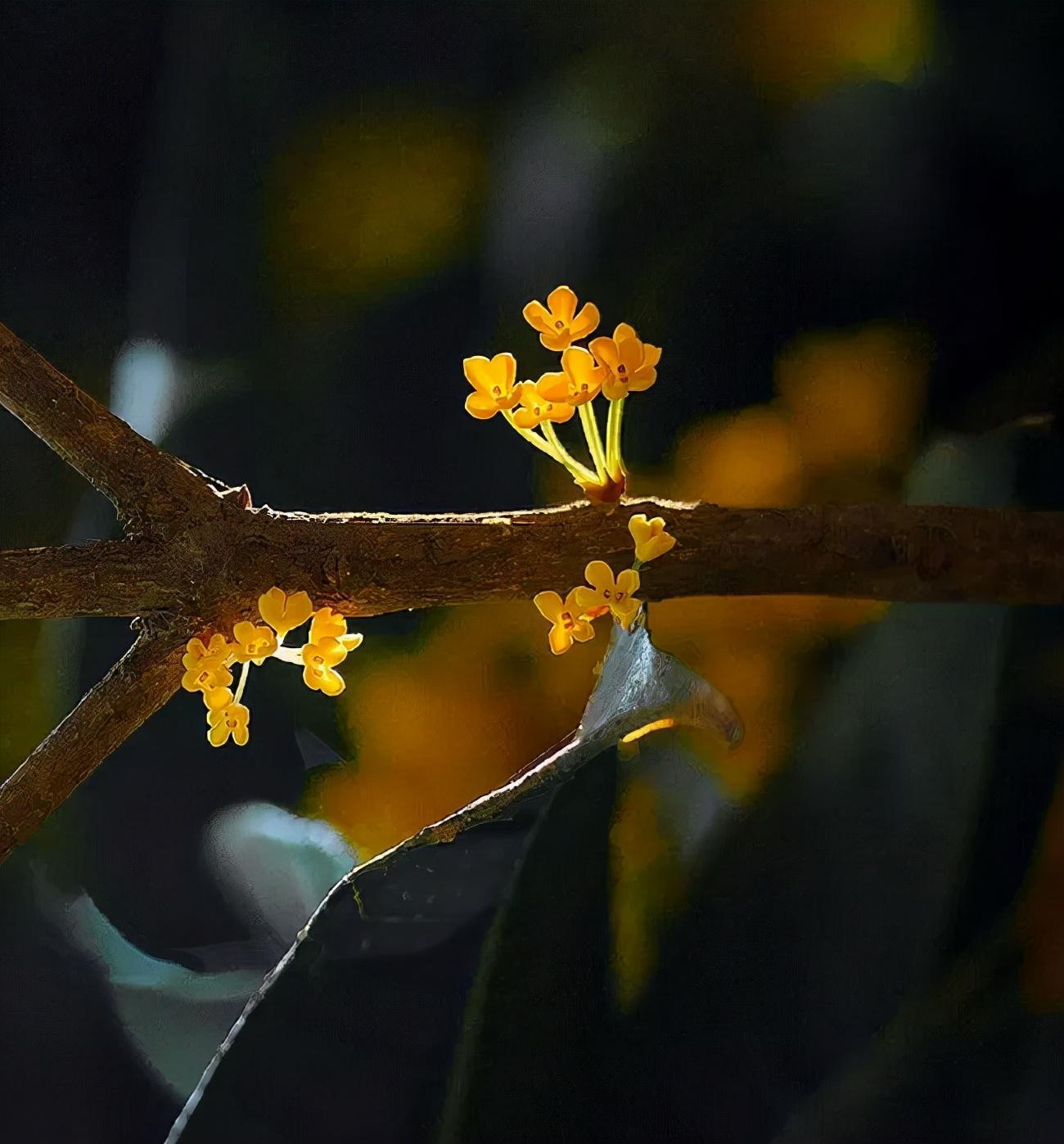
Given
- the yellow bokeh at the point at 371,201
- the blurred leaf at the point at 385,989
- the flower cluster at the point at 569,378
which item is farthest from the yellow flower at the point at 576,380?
the yellow bokeh at the point at 371,201

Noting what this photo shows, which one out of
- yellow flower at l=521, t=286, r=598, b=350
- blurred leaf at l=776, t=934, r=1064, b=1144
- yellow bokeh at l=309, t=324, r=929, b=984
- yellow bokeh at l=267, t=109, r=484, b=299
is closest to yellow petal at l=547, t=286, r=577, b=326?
yellow flower at l=521, t=286, r=598, b=350

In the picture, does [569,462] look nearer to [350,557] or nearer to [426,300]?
[350,557]

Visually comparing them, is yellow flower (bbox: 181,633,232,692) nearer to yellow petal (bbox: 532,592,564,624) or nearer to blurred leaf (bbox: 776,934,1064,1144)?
yellow petal (bbox: 532,592,564,624)

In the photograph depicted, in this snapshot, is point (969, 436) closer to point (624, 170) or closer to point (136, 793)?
point (624, 170)

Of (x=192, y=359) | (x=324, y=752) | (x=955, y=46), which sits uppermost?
(x=955, y=46)

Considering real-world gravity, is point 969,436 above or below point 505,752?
above

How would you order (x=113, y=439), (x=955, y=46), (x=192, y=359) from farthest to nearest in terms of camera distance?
(x=192, y=359), (x=955, y=46), (x=113, y=439)

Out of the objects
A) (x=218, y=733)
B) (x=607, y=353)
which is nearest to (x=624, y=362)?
(x=607, y=353)

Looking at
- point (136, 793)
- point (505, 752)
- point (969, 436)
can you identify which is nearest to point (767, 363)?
point (969, 436)
